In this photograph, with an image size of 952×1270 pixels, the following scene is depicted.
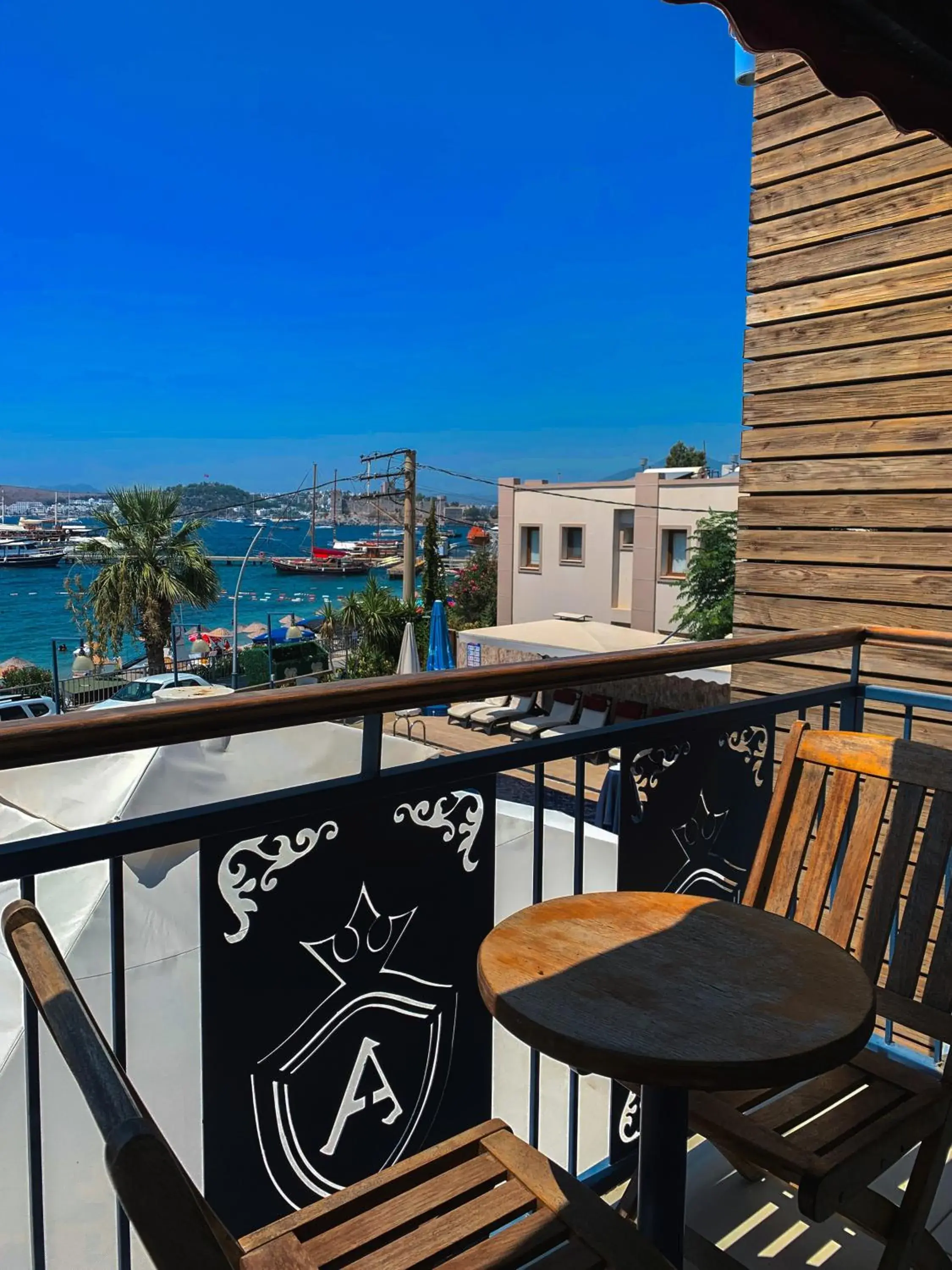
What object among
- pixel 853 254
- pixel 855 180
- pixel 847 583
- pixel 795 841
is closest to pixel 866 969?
pixel 795 841

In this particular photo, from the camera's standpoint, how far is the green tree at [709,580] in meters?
22.3

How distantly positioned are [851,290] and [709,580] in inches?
791

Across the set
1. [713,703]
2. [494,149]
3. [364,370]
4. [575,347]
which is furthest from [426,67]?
[713,703]

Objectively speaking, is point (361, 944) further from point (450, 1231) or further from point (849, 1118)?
point (849, 1118)

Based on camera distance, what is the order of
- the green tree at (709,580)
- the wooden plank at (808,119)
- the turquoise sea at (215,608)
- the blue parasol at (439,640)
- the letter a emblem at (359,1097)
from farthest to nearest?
the turquoise sea at (215,608)
the green tree at (709,580)
the blue parasol at (439,640)
the wooden plank at (808,119)
the letter a emblem at (359,1097)

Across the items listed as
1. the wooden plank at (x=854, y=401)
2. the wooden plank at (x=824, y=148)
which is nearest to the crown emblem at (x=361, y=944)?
the wooden plank at (x=854, y=401)

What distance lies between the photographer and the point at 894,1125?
1424 millimetres

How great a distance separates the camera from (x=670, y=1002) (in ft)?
4.03

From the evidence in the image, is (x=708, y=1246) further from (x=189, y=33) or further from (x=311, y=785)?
(x=189, y=33)

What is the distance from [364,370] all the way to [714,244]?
65311 millimetres

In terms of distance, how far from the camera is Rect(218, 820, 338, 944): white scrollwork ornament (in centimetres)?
135

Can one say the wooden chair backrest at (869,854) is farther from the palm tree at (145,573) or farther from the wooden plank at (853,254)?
the palm tree at (145,573)

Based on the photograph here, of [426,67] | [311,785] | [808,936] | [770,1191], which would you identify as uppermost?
[426,67]

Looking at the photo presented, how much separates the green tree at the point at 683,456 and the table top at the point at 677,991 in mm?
41116
